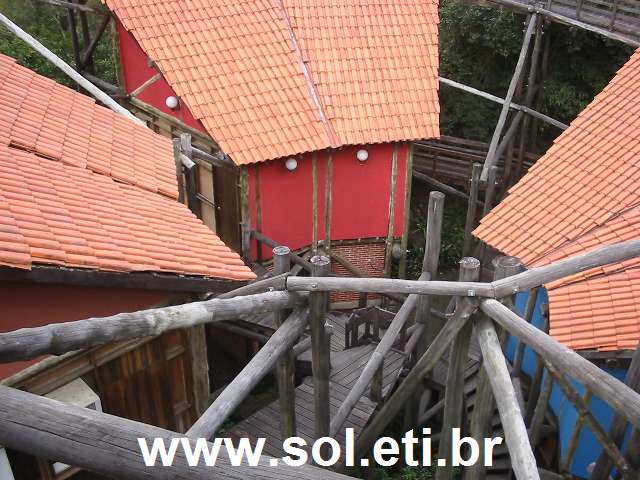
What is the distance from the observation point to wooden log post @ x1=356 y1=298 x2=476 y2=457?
4.83 m

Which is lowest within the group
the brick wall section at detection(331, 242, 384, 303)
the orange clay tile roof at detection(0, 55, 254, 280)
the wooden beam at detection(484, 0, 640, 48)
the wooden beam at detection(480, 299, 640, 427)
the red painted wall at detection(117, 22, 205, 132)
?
the brick wall section at detection(331, 242, 384, 303)

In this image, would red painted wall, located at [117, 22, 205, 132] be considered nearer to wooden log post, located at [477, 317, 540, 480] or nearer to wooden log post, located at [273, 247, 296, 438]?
wooden log post, located at [273, 247, 296, 438]

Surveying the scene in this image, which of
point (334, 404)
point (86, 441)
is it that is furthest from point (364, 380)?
point (86, 441)

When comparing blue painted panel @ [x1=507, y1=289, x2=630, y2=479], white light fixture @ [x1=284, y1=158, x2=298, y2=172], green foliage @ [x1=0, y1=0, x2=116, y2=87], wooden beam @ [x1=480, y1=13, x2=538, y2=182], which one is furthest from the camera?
green foliage @ [x1=0, y1=0, x2=116, y2=87]

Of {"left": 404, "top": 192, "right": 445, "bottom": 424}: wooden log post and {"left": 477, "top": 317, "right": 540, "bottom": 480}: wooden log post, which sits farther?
{"left": 404, "top": 192, "right": 445, "bottom": 424}: wooden log post

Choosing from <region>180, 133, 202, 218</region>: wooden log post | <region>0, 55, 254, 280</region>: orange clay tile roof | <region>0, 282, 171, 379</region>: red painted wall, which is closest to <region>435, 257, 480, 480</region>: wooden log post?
<region>0, 55, 254, 280</region>: orange clay tile roof

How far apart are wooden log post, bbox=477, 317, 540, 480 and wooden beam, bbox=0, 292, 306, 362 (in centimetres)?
156

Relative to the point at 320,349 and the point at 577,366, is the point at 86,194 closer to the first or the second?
the point at 320,349

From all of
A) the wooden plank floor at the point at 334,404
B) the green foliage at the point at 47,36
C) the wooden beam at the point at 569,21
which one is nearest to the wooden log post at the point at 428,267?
the wooden plank floor at the point at 334,404

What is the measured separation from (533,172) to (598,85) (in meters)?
7.05

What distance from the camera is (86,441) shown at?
209 centimetres

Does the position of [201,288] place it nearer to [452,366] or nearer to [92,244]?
[92,244]

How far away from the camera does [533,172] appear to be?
9.21m

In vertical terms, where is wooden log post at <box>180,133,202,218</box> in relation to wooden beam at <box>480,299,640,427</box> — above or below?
above
